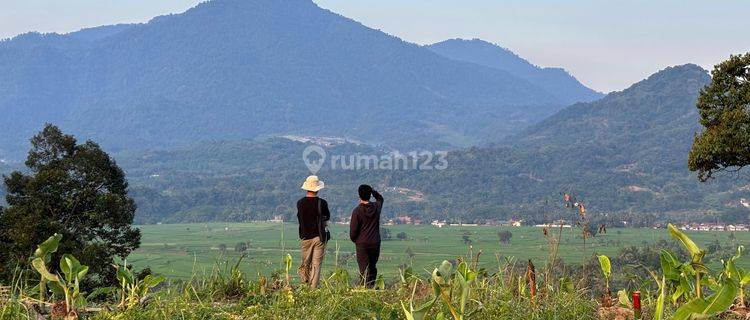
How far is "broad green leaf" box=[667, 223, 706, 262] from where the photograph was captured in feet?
20.7

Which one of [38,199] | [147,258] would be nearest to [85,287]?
[38,199]

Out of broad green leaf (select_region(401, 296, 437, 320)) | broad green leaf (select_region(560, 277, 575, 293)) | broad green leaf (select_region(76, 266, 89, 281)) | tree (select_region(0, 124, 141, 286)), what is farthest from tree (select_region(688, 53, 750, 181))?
broad green leaf (select_region(401, 296, 437, 320))

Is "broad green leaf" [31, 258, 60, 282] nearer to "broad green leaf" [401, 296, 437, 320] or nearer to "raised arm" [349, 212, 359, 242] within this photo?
"broad green leaf" [401, 296, 437, 320]

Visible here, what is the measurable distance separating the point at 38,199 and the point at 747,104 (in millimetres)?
23543

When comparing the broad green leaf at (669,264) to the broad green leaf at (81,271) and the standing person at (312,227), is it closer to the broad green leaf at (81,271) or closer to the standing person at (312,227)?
the broad green leaf at (81,271)

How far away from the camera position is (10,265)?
28609 mm

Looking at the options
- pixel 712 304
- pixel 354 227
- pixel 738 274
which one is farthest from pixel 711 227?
pixel 712 304

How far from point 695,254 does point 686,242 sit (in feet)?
1.85

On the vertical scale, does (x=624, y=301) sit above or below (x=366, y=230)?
below

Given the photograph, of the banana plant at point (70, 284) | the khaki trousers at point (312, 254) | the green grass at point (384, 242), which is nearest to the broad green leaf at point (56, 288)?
the banana plant at point (70, 284)

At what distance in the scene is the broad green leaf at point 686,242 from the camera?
6313 millimetres

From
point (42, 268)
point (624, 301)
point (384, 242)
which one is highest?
point (42, 268)

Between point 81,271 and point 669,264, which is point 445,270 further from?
point 81,271

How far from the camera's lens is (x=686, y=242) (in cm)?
669
